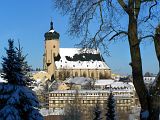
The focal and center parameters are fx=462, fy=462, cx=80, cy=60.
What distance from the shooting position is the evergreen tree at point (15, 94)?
619cm

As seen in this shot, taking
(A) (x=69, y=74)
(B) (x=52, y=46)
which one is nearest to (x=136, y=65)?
(A) (x=69, y=74)

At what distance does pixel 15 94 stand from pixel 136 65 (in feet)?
5.75

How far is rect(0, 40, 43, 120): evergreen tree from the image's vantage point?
244 inches

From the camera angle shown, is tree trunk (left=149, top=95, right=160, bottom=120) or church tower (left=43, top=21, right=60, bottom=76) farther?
church tower (left=43, top=21, right=60, bottom=76)

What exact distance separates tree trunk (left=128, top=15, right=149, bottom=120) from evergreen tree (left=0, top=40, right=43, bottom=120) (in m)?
1.59

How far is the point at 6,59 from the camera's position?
22.1ft

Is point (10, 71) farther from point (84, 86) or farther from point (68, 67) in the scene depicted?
point (68, 67)

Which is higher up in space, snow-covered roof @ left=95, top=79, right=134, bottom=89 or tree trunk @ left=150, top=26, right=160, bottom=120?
snow-covered roof @ left=95, top=79, right=134, bottom=89

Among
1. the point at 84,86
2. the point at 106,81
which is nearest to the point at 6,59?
the point at 84,86

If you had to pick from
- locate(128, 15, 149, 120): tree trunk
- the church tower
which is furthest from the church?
locate(128, 15, 149, 120): tree trunk

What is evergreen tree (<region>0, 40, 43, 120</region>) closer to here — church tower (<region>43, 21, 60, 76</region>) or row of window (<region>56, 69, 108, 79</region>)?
row of window (<region>56, 69, 108, 79</region>)

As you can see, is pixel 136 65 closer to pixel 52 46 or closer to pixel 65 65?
pixel 65 65

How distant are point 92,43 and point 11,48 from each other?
1.37 meters

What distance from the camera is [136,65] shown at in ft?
18.5
